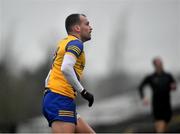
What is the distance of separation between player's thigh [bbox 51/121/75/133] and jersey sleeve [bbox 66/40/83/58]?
23.3 inches

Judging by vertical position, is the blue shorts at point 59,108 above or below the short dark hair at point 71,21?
below

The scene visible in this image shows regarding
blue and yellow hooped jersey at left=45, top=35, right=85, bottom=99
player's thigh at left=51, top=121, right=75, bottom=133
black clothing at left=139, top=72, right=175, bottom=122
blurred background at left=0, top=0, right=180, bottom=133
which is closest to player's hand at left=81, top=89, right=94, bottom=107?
blue and yellow hooped jersey at left=45, top=35, right=85, bottom=99

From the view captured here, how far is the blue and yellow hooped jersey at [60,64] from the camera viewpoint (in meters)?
7.29

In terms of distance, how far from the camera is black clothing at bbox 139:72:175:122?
13.5 metres

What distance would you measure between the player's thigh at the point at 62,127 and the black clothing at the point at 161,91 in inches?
246

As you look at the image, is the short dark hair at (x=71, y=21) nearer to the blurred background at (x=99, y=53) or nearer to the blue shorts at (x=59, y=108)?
the blue shorts at (x=59, y=108)

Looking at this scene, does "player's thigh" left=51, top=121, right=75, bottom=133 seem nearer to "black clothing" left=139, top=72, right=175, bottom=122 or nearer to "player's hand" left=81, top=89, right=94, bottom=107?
"player's hand" left=81, top=89, right=94, bottom=107

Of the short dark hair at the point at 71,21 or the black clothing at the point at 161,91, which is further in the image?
the black clothing at the point at 161,91

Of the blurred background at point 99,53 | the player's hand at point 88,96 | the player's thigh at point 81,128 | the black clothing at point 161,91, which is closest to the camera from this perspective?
the player's hand at point 88,96

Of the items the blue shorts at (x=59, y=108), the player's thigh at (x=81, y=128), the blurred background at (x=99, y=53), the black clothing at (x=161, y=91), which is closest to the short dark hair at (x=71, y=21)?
the blue shorts at (x=59, y=108)

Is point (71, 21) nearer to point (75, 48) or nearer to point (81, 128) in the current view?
point (75, 48)

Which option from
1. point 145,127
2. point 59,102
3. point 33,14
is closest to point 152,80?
point 145,127

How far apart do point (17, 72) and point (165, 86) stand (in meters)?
3.49

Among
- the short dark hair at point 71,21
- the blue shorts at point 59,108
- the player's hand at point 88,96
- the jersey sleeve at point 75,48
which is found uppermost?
the short dark hair at point 71,21
